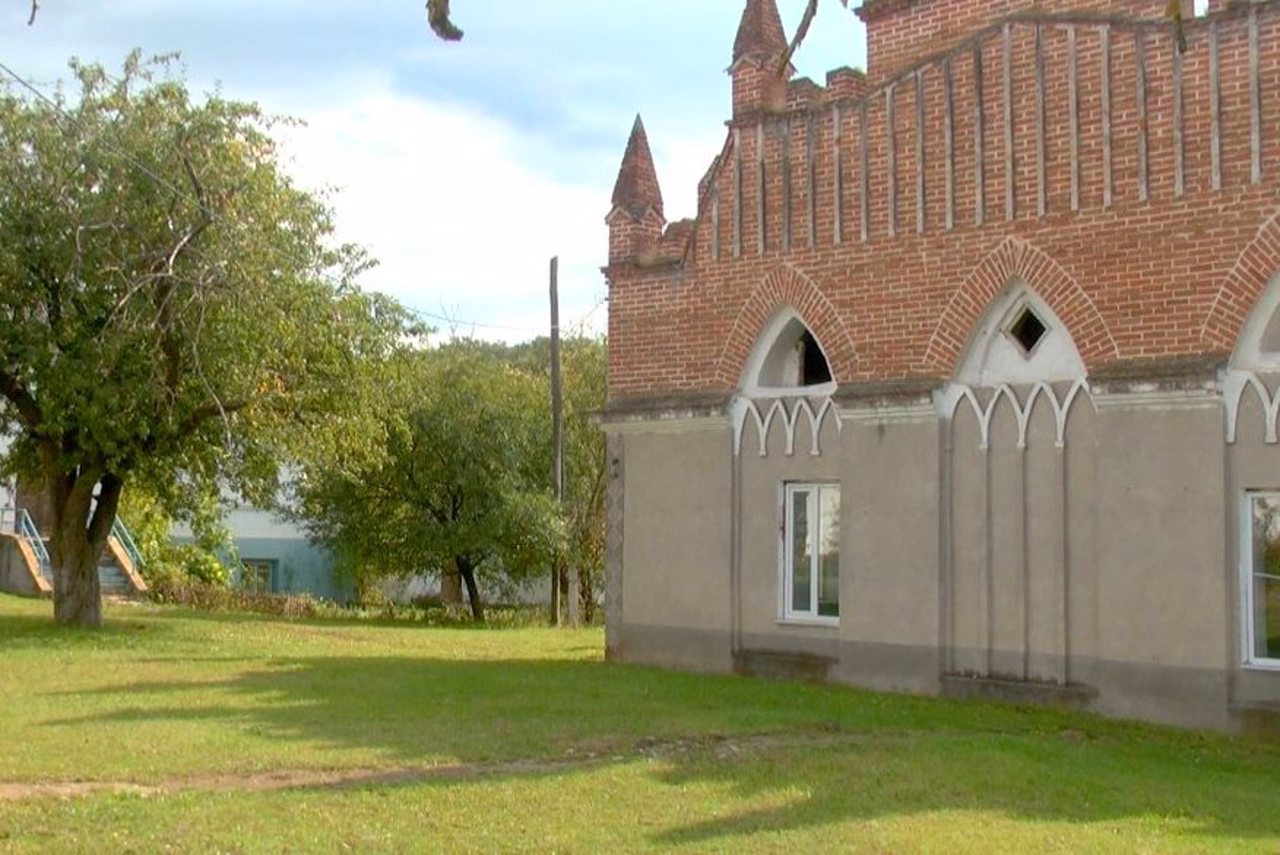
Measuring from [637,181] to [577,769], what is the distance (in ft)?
36.2

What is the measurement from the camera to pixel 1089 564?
16094 mm

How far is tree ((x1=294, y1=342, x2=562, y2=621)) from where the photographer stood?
34.0 metres

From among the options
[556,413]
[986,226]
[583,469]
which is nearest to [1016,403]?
[986,226]

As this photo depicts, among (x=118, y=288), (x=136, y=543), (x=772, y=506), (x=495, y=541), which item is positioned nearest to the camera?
(x=772, y=506)

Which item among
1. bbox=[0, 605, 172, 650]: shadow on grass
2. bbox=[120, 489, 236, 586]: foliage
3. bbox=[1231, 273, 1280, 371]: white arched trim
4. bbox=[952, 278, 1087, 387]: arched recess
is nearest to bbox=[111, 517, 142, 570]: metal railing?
bbox=[120, 489, 236, 586]: foliage

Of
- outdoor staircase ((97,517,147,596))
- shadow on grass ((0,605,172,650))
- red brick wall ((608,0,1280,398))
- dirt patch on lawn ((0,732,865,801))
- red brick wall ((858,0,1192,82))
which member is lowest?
dirt patch on lawn ((0,732,865,801))

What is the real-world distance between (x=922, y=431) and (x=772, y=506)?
2.34 m

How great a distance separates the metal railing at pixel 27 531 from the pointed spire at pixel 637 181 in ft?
66.5

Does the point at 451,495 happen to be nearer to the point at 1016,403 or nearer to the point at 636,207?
the point at 636,207

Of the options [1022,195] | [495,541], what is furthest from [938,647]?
[495,541]

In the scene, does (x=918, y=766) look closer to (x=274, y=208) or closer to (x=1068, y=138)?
(x=1068, y=138)

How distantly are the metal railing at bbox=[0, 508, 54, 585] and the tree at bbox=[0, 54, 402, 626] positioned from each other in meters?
13.9

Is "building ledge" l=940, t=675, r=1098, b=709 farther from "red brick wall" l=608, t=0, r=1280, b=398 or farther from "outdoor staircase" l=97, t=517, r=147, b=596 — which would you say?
"outdoor staircase" l=97, t=517, r=147, b=596

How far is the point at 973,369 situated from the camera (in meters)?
17.4
